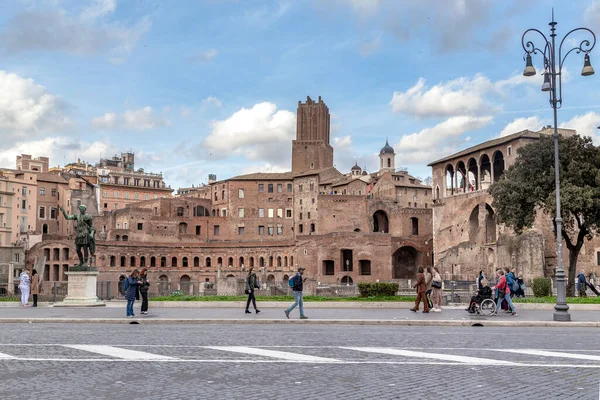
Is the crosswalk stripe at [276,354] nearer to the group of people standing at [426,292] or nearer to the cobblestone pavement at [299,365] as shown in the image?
the cobblestone pavement at [299,365]

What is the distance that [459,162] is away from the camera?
66812 millimetres

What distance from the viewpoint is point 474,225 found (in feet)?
208

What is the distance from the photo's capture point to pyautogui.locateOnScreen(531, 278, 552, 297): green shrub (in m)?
27.7

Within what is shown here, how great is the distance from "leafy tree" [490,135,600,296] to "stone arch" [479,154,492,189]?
94.0 feet

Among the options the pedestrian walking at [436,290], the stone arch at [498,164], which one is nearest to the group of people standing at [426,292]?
the pedestrian walking at [436,290]

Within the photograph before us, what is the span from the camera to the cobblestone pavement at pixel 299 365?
7734 millimetres

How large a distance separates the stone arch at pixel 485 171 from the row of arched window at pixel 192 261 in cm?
2332

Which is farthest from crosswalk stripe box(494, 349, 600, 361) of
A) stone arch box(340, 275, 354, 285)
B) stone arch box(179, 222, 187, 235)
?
stone arch box(179, 222, 187, 235)

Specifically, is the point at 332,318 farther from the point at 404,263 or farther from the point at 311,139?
the point at 311,139

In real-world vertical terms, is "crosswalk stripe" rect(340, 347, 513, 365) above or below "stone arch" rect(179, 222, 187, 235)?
below

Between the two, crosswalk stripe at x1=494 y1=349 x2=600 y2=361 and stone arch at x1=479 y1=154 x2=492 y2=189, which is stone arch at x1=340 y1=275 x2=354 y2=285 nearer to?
stone arch at x1=479 y1=154 x2=492 y2=189

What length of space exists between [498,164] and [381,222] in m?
22.4

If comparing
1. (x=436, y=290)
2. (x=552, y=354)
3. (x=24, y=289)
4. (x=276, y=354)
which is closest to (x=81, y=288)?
(x=24, y=289)

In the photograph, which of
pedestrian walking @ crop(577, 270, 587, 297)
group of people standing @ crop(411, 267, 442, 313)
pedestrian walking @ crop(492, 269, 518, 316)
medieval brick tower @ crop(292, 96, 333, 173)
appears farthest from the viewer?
medieval brick tower @ crop(292, 96, 333, 173)
